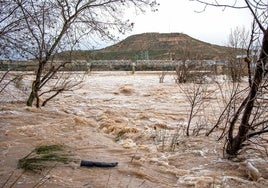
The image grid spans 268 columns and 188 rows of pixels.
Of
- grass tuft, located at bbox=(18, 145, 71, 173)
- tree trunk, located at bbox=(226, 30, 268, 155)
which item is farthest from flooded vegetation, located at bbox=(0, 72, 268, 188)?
tree trunk, located at bbox=(226, 30, 268, 155)

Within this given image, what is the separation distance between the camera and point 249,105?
425cm

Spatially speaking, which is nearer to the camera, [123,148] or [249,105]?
[249,105]

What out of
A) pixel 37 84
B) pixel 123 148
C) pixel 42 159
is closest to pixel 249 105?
pixel 123 148

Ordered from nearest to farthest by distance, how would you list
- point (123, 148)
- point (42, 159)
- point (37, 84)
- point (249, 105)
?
point (42, 159)
point (249, 105)
point (123, 148)
point (37, 84)

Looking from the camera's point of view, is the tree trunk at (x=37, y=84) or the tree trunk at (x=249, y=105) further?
the tree trunk at (x=37, y=84)

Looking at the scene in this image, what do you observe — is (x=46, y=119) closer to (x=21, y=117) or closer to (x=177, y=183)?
(x=21, y=117)

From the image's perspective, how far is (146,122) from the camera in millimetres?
7676

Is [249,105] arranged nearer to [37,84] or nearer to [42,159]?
[42,159]

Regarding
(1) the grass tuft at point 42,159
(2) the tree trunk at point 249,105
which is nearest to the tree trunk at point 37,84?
(1) the grass tuft at point 42,159

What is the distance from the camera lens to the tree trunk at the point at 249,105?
13.1ft

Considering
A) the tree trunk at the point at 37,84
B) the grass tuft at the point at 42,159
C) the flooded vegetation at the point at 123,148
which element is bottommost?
the flooded vegetation at the point at 123,148

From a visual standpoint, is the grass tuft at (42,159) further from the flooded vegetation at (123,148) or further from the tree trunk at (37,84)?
the tree trunk at (37,84)

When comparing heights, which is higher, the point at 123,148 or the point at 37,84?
the point at 37,84

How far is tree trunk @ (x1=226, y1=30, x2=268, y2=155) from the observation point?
3.98 meters
